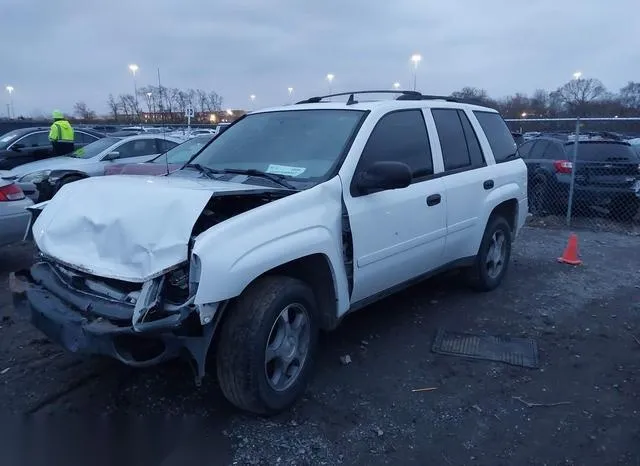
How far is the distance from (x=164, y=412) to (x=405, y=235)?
2.16 m

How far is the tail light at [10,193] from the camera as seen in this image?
6078mm

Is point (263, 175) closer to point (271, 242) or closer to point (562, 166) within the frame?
point (271, 242)

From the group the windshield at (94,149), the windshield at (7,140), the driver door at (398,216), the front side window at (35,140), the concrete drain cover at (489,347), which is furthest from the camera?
the front side window at (35,140)

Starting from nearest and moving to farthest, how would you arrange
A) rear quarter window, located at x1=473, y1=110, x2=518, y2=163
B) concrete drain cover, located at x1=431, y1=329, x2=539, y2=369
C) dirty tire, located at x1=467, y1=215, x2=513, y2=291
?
concrete drain cover, located at x1=431, y1=329, x2=539, y2=369 → dirty tire, located at x1=467, y1=215, x2=513, y2=291 → rear quarter window, located at x1=473, y1=110, x2=518, y2=163

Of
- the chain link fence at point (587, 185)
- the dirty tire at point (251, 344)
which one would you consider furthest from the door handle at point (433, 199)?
the chain link fence at point (587, 185)

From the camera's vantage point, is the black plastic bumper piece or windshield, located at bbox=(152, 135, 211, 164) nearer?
the black plastic bumper piece

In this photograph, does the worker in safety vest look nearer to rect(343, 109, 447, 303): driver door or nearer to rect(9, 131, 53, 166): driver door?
rect(9, 131, 53, 166): driver door

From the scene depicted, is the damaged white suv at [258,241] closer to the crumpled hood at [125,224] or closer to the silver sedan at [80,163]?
the crumpled hood at [125,224]

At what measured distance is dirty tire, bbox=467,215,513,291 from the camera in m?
5.52

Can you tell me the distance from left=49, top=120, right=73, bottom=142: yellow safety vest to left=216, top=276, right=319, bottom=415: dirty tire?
10411 millimetres

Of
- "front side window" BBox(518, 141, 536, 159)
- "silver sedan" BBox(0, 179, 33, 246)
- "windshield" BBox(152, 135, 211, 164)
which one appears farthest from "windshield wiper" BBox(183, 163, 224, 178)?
"front side window" BBox(518, 141, 536, 159)

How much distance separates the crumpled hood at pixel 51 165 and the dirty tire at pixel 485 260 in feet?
25.7

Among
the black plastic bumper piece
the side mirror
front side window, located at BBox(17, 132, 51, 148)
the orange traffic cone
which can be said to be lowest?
the orange traffic cone

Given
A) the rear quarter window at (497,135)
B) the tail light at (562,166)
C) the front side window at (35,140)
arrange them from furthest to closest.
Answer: the front side window at (35,140) → the tail light at (562,166) → the rear quarter window at (497,135)
